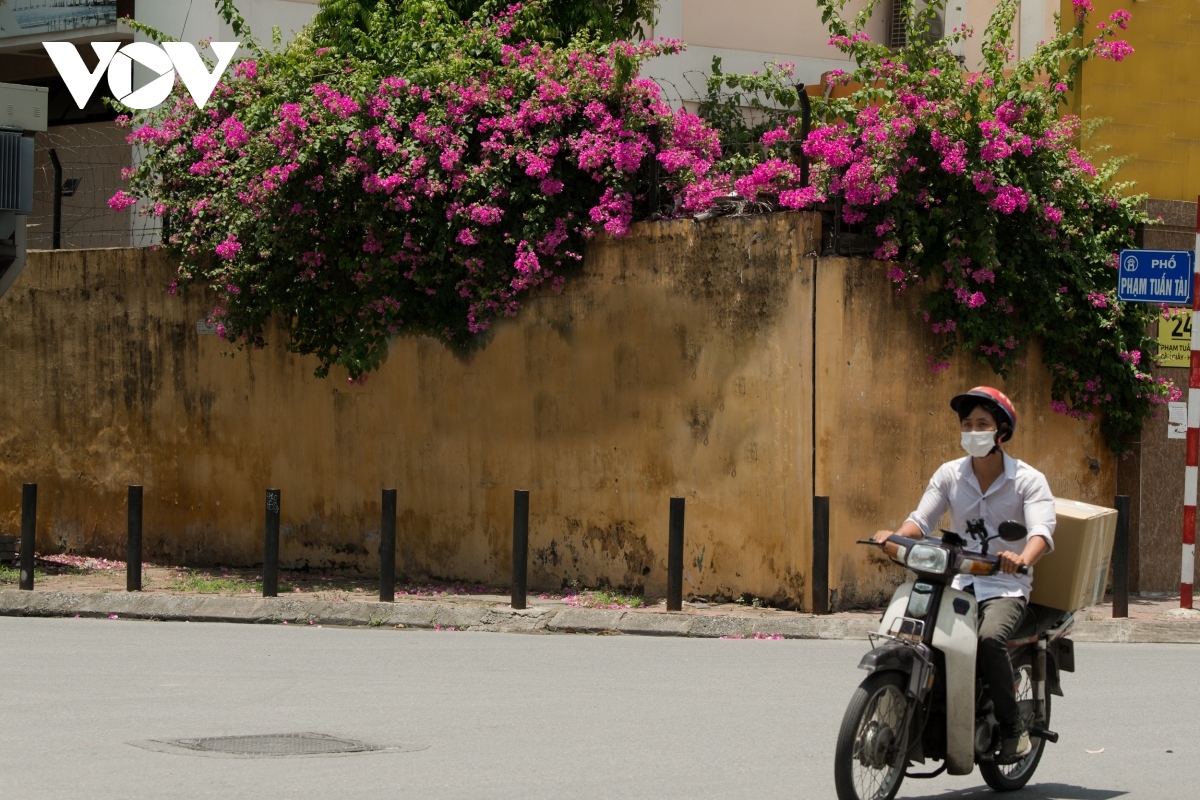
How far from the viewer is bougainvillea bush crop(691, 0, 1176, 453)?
1202 centimetres

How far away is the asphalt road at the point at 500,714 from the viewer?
20.8 feet

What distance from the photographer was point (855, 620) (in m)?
11.6

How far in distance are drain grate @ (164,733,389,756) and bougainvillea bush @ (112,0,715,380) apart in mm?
6213

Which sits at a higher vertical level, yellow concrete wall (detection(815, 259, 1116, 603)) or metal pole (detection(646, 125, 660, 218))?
metal pole (detection(646, 125, 660, 218))

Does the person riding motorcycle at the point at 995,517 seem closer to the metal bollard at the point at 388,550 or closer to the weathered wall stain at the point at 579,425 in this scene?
the weathered wall stain at the point at 579,425

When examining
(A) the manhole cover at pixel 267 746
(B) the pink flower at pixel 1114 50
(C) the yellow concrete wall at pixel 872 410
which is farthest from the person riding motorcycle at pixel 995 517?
(B) the pink flower at pixel 1114 50

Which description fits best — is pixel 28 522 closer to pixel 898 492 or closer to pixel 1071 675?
pixel 898 492

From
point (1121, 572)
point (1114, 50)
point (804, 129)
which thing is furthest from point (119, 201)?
point (1121, 572)

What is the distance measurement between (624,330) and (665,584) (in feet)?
6.85

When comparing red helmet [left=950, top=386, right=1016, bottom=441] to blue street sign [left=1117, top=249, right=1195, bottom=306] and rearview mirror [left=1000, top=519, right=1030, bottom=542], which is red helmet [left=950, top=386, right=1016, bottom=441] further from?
blue street sign [left=1117, top=249, right=1195, bottom=306]

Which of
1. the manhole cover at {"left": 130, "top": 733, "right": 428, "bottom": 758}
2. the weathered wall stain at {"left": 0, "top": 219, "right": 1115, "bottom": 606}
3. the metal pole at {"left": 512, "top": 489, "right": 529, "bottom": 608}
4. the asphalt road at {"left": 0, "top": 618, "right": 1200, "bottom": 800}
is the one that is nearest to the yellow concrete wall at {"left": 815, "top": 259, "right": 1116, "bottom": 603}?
the weathered wall stain at {"left": 0, "top": 219, "right": 1115, "bottom": 606}

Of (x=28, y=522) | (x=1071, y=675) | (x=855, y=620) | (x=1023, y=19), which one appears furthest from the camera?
(x=1023, y=19)

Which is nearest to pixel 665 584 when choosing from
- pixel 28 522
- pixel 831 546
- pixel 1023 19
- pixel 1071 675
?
pixel 831 546

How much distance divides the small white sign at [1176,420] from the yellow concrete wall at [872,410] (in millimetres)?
1723
